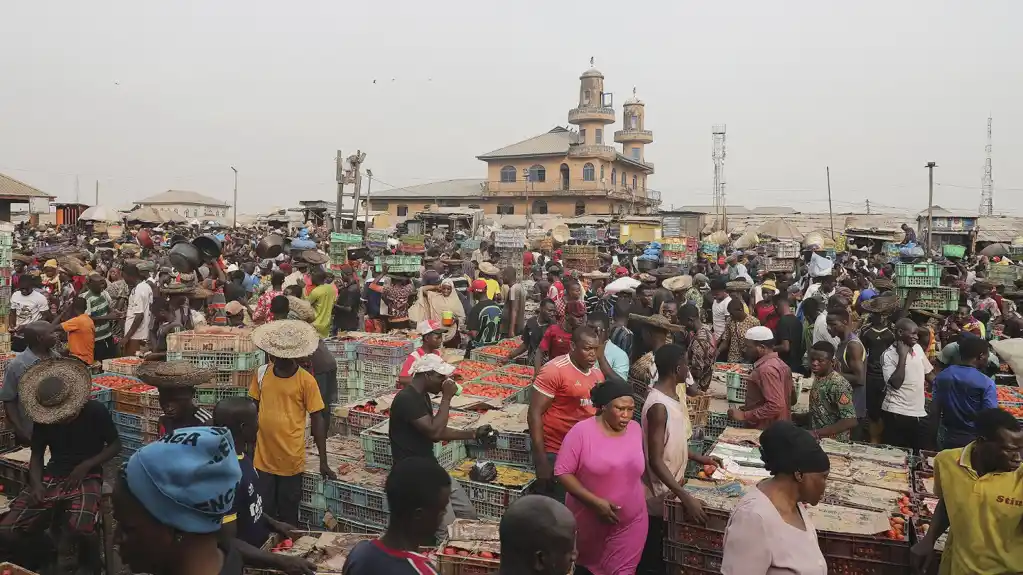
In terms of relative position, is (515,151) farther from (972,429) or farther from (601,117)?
(972,429)

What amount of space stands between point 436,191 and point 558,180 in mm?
12283

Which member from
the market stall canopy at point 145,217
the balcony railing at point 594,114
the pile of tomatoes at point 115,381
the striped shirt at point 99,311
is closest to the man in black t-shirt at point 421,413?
the pile of tomatoes at point 115,381

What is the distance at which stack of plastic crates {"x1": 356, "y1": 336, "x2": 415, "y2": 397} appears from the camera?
9212 mm

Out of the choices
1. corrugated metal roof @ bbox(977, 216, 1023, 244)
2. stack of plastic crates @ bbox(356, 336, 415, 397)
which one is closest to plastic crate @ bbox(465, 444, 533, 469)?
stack of plastic crates @ bbox(356, 336, 415, 397)

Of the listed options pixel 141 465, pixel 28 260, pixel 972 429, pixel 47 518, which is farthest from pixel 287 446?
pixel 28 260

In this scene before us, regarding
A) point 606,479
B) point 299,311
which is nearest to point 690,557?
point 606,479

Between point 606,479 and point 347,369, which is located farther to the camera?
point 347,369

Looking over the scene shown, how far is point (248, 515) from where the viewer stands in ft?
14.5

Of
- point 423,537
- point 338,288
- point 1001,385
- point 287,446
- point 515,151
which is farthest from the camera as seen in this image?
point 515,151

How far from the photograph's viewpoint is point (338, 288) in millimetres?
13477

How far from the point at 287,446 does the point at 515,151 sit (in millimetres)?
62216

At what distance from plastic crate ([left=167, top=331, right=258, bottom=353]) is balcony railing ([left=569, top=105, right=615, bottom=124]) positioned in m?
61.6

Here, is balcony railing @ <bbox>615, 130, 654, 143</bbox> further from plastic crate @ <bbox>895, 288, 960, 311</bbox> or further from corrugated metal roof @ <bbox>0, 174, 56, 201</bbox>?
plastic crate @ <bbox>895, 288, 960, 311</bbox>

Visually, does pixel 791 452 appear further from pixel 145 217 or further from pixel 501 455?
pixel 145 217
